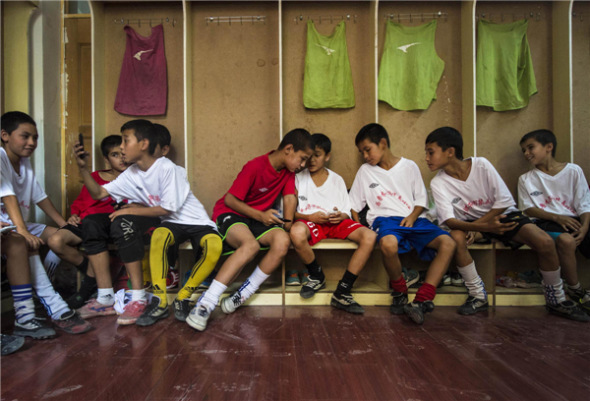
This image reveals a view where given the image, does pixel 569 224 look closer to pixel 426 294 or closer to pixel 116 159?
pixel 426 294

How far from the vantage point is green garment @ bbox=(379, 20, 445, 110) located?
8.86ft

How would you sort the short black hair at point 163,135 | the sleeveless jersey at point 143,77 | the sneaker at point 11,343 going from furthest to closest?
the sleeveless jersey at point 143,77, the short black hair at point 163,135, the sneaker at point 11,343

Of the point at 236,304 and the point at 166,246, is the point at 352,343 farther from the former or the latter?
the point at 166,246

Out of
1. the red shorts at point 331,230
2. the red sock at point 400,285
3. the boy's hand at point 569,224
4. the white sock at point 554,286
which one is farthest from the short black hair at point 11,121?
the boy's hand at point 569,224

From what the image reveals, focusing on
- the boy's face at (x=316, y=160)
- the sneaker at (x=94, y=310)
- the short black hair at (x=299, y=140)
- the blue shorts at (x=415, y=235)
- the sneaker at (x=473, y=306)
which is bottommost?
the sneaker at (x=473, y=306)

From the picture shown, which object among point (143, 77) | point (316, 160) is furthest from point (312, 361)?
point (143, 77)

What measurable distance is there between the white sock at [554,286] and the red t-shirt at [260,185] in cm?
147

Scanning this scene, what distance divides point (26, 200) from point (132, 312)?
91 centimetres

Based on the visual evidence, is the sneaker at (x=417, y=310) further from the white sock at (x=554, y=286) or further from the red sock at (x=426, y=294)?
the white sock at (x=554, y=286)

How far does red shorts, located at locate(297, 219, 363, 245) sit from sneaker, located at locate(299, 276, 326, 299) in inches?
8.9

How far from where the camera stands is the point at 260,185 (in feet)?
7.03

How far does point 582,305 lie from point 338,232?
1355mm

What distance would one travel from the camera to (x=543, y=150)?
230 centimetres

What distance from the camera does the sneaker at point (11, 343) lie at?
1.38 metres
